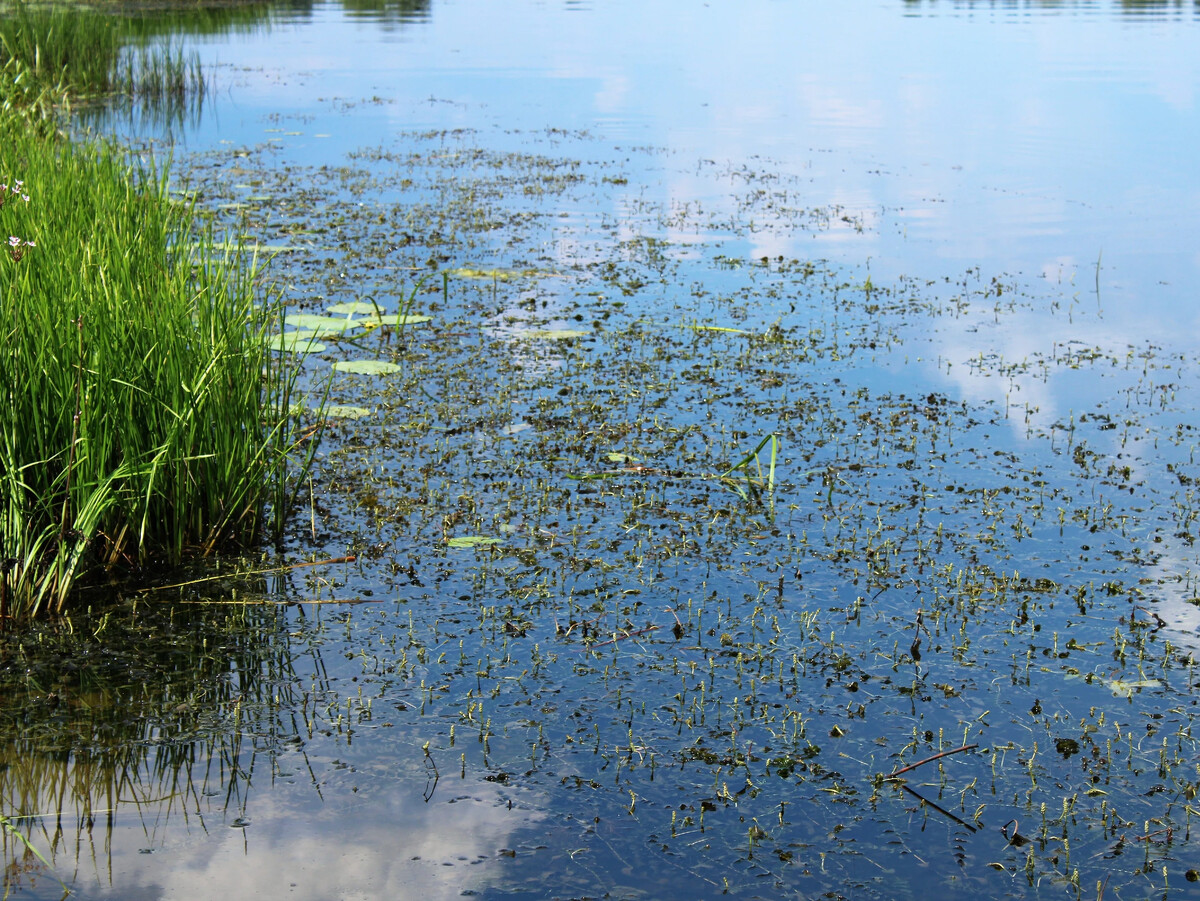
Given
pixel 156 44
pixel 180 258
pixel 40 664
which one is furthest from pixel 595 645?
pixel 156 44

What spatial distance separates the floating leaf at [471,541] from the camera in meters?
5.31

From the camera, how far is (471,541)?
5.34 m

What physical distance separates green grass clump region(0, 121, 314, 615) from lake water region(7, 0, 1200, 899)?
→ 0.96 ft

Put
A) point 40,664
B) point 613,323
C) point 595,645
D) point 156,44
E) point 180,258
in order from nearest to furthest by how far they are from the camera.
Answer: point 40,664
point 595,645
point 180,258
point 613,323
point 156,44

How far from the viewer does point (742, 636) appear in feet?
15.1

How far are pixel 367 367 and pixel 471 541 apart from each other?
260cm

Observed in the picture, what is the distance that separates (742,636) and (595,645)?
571 millimetres

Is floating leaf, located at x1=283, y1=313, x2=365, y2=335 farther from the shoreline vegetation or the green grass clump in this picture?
the green grass clump

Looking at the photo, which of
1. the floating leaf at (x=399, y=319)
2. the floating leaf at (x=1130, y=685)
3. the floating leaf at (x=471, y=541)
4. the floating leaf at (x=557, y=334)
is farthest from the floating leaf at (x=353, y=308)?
the floating leaf at (x=1130, y=685)

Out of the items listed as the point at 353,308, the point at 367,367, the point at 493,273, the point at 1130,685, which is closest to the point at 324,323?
the point at 353,308

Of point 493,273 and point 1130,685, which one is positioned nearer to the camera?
point 1130,685

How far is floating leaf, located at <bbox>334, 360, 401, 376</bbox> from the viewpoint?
754 cm

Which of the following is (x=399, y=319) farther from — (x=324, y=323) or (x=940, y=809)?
(x=940, y=809)

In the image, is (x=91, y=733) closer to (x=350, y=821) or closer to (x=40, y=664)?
(x=40, y=664)
